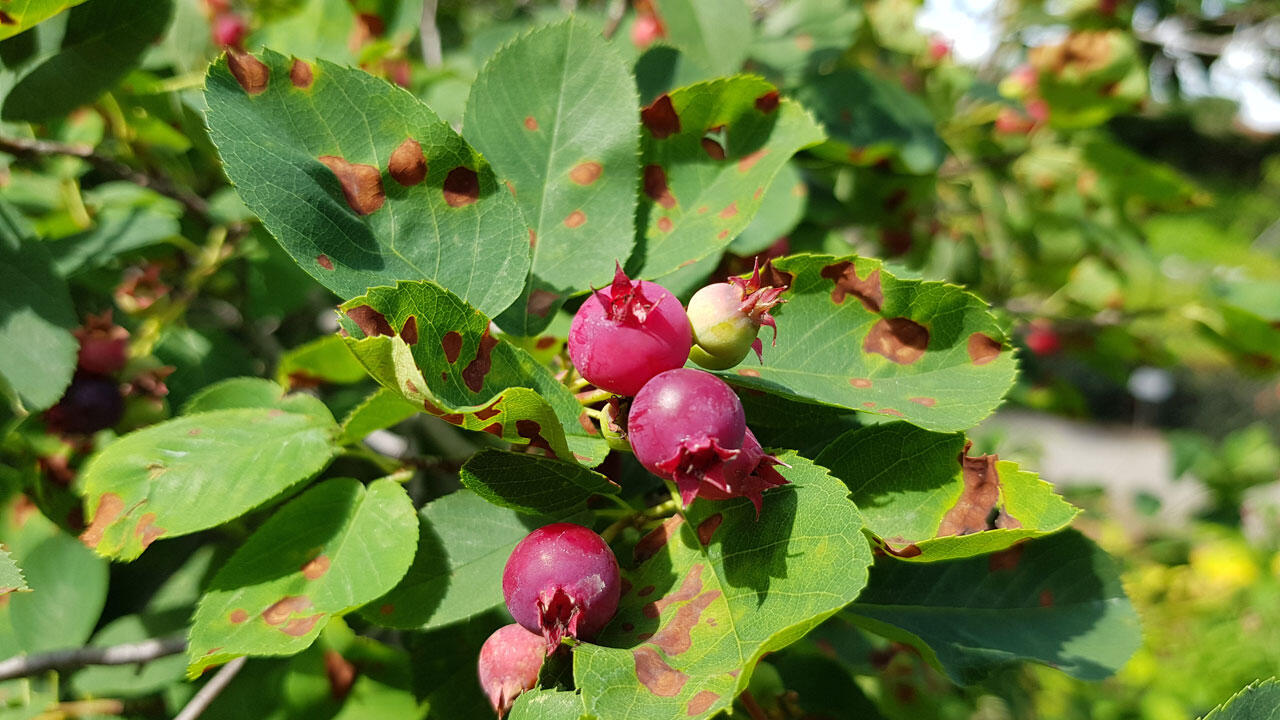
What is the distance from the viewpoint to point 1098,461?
29.1ft

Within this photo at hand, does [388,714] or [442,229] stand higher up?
[442,229]

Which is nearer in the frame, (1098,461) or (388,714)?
(388,714)

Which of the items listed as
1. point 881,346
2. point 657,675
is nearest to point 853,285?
point 881,346

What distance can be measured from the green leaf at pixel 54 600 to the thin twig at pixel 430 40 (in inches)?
47.0

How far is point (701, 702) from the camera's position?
0.55 meters

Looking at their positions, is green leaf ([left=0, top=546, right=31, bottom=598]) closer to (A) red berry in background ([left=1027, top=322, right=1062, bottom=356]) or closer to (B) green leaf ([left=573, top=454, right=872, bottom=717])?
(B) green leaf ([left=573, top=454, right=872, bottom=717])

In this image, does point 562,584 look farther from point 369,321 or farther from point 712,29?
point 712,29

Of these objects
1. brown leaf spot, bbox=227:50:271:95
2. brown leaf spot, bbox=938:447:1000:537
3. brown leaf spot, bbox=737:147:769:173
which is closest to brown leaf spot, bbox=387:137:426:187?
brown leaf spot, bbox=227:50:271:95

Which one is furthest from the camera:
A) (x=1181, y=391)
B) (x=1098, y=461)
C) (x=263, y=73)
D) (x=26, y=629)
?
(x=1181, y=391)

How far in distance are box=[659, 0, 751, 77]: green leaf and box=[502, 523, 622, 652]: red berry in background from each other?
906mm

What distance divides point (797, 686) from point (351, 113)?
34.4 inches

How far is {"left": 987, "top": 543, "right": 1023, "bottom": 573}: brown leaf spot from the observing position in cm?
89

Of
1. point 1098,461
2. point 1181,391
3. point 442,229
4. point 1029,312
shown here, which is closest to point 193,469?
point 442,229

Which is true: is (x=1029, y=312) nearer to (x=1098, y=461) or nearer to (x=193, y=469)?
(x=193, y=469)
